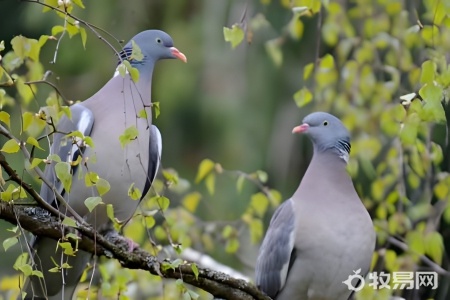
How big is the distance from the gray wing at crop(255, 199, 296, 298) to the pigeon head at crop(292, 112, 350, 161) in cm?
22

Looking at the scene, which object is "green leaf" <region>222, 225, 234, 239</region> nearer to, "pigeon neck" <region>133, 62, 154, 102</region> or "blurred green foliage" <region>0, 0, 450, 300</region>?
"blurred green foliage" <region>0, 0, 450, 300</region>

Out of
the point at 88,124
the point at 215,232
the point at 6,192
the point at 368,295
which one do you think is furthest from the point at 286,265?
the point at 215,232

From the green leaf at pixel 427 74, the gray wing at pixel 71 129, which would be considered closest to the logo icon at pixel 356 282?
the green leaf at pixel 427 74

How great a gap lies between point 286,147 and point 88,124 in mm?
3546

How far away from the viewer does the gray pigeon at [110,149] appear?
280 centimetres

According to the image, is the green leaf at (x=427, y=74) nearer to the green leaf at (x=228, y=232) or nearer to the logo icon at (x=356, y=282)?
the logo icon at (x=356, y=282)

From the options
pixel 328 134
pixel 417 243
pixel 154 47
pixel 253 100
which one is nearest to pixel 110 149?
pixel 154 47

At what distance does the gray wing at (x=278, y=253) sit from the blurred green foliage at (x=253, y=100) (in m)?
0.51

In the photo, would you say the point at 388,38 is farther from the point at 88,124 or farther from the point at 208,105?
the point at 208,105

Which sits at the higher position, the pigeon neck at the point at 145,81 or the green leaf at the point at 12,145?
the green leaf at the point at 12,145

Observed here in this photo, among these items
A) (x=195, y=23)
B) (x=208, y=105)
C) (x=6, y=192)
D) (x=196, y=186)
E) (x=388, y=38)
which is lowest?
(x=196, y=186)

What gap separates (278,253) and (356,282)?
0.84 ft

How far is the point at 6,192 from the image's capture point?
6.58ft

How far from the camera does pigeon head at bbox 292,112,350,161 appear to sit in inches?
119
